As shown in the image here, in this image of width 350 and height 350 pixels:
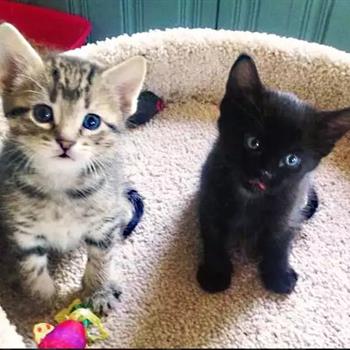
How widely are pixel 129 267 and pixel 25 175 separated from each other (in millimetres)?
339

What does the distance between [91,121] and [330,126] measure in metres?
0.42

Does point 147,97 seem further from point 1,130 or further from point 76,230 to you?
point 76,230

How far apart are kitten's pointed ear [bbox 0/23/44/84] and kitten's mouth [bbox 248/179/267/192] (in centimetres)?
41

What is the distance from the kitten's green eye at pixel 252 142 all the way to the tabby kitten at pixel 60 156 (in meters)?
0.22

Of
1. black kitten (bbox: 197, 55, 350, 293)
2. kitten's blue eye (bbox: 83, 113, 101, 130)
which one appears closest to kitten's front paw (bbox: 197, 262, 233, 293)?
black kitten (bbox: 197, 55, 350, 293)

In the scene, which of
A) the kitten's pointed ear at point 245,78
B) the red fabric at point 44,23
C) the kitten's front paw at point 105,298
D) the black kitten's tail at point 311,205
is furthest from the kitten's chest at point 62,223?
the red fabric at point 44,23

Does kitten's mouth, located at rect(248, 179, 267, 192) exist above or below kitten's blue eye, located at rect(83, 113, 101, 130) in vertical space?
below

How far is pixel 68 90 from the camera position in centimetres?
99

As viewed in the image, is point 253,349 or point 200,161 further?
point 200,161

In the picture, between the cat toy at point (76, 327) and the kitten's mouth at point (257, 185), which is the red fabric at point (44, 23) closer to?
the cat toy at point (76, 327)

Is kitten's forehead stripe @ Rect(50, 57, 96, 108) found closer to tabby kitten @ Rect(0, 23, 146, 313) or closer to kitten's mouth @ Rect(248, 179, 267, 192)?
tabby kitten @ Rect(0, 23, 146, 313)

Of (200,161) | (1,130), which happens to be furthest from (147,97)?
(1,130)

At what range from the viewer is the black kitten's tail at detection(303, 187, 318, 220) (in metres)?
1.39

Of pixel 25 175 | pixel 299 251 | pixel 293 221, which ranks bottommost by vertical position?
pixel 299 251
